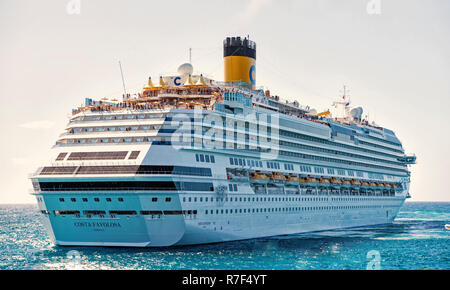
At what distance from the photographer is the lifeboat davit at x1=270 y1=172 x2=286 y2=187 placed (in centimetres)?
5150

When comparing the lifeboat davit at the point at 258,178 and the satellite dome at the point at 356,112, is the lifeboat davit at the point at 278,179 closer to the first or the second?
the lifeboat davit at the point at 258,178

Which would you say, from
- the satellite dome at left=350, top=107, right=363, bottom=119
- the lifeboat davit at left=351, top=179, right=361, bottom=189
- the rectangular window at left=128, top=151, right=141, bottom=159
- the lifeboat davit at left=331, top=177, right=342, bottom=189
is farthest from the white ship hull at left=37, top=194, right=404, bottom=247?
the satellite dome at left=350, top=107, right=363, bottom=119

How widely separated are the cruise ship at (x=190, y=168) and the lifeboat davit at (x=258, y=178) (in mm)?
127

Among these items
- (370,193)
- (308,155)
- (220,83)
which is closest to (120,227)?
(220,83)

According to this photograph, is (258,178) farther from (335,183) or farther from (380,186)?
(380,186)

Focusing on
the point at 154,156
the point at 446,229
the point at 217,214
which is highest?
the point at 154,156

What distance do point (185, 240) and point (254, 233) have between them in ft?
30.6

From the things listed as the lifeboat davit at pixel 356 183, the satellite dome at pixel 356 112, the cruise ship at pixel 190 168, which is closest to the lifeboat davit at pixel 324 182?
the cruise ship at pixel 190 168

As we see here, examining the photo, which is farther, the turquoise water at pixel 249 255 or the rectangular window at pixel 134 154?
the rectangular window at pixel 134 154

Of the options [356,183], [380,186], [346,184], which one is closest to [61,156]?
[346,184]

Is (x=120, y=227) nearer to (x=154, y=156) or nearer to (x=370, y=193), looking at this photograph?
(x=154, y=156)

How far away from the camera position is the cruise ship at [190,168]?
1539 inches

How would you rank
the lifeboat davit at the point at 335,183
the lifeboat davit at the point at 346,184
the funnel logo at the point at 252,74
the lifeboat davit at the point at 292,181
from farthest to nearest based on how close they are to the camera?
the lifeboat davit at the point at 346,184, the lifeboat davit at the point at 335,183, the funnel logo at the point at 252,74, the lifeboat davit at the point at 292,181

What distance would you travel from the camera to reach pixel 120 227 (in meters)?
39.2
